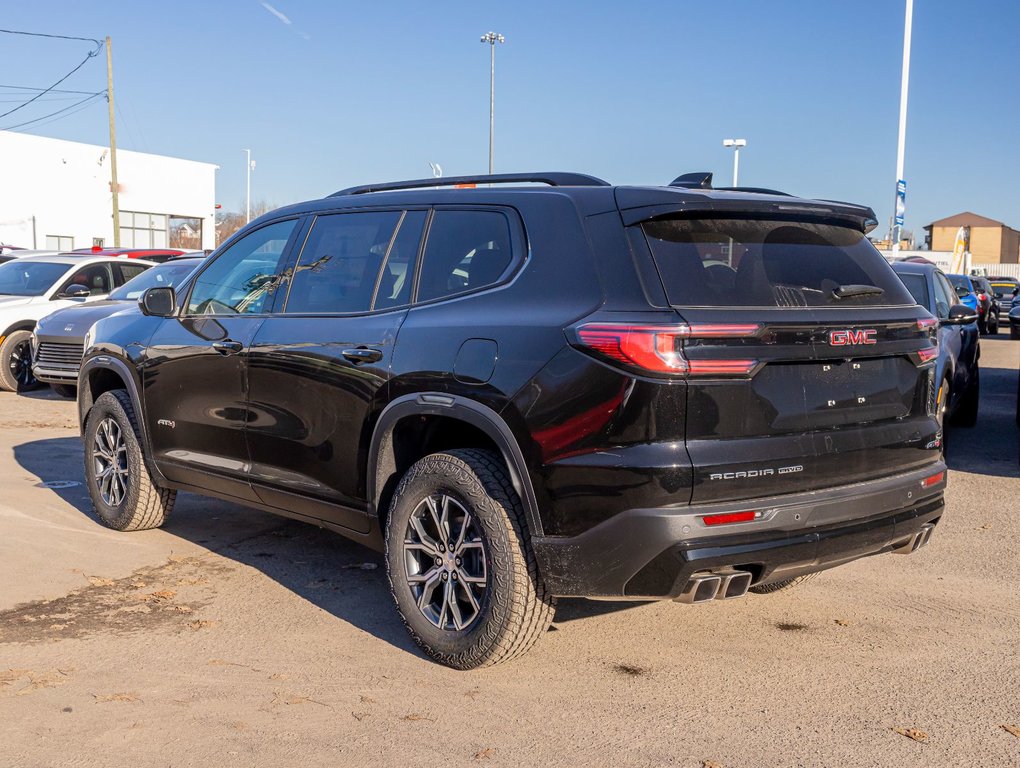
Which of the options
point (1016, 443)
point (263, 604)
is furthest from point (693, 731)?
point (1016, 443)

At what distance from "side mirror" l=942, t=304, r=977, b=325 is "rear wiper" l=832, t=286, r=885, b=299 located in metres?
4.82

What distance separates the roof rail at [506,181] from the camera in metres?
4.51

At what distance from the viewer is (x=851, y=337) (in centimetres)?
407

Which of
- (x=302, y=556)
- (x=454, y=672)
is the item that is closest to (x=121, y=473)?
(x=302, y=556)

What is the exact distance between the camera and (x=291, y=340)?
5.15 metres

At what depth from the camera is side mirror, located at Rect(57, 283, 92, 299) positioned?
13.5m

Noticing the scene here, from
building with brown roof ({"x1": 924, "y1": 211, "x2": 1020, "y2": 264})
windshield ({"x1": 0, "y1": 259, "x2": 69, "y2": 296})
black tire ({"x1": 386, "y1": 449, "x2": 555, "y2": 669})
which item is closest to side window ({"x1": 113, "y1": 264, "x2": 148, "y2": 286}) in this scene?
windshield ({"x1": 0, "y1": 259, "x2": 69, "y2": 296})

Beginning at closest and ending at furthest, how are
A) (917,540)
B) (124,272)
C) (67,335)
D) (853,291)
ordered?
(853,291) < (917,540) < (67,335) < (124,272)

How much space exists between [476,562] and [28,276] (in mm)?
12666

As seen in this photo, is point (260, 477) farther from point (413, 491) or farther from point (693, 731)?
point (693, 731)

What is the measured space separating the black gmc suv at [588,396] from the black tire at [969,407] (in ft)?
21.9

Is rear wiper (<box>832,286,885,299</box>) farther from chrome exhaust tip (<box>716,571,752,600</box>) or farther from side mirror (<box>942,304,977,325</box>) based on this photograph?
side mirror (<box>942,304,977,325</box>)

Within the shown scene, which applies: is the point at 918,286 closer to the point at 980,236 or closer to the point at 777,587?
the point at 777,587

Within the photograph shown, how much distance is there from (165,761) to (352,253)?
246cm
